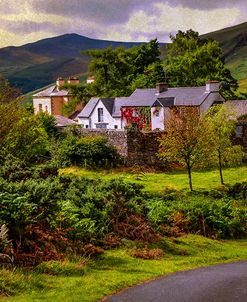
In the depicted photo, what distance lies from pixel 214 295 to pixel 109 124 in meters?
65.3

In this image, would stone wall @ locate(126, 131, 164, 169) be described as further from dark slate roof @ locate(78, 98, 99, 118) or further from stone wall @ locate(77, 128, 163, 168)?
dark slate roof @ locate(78, 98, 99, 118)

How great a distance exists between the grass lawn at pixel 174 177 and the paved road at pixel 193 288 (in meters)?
23.4

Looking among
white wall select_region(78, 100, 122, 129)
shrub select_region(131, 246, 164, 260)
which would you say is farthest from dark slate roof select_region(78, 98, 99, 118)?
shrub select_region(131, 246, 164, 260)

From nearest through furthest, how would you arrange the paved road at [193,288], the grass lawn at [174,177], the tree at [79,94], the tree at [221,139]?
the paved road at [193,288] < the grass lawn at [174,177] < the tree at [221,139] < the tree at [79,94]

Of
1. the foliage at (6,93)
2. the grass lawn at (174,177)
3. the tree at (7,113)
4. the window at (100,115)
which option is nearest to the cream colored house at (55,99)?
the window at (100,115)

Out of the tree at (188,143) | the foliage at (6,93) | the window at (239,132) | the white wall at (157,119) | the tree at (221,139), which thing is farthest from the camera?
the white wall at (157,119)

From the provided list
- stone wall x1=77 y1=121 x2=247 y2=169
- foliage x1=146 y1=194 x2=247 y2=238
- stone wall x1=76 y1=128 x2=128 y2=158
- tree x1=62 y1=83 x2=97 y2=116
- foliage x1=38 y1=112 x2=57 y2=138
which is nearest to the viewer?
foliage x1=146 y1=194 x2=247 y2=238

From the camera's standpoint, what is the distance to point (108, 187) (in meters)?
23.9

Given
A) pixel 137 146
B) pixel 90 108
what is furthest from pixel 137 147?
pixel 90 108

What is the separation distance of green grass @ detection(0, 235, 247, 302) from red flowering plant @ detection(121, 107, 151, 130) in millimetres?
49716

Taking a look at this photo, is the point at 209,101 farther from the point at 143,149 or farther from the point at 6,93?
the point at 6,93

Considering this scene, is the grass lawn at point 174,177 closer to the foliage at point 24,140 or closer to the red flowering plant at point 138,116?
the foliage at point 24,140

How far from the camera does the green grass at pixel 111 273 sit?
13684 millimetres

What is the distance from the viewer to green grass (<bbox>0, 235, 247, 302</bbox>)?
13.7 meters
